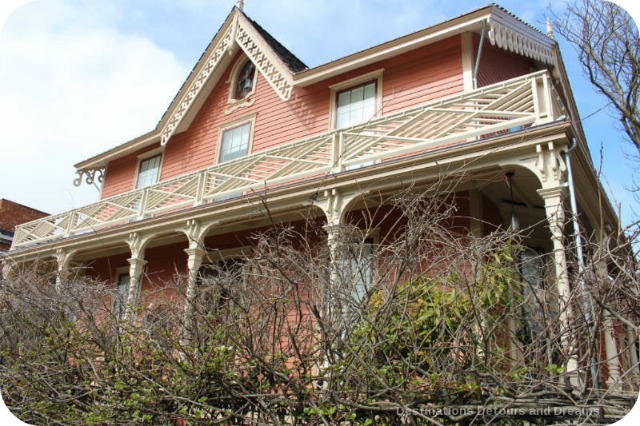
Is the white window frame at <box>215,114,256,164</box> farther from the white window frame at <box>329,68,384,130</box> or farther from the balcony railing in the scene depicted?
the white window frame at <box>329,68,384,130</box>

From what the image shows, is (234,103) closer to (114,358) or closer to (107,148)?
(107,148)

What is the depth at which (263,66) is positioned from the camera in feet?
41.9

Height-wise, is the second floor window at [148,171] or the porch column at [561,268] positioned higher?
the second floor window at [148,171]

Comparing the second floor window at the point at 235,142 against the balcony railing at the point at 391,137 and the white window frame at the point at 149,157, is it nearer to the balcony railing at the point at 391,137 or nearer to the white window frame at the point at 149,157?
the balcony railing at the point at 391,137

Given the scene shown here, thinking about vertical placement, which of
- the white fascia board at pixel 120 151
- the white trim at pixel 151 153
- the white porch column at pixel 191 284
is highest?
the white fascia board at pixel 120 151

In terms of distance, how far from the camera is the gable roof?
9.61m

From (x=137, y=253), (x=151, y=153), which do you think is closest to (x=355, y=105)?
(x=137, y=253)

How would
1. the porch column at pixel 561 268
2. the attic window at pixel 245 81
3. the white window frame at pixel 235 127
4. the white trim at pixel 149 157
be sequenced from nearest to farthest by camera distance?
the porch column at pixel 561 268
the white window frame at pixel 235 127
the attic window at pixel 245 81
the white trim at pixel 149 157

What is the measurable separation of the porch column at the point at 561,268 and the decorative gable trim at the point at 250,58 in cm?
755

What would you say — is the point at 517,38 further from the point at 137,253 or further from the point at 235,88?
the point at 137,253

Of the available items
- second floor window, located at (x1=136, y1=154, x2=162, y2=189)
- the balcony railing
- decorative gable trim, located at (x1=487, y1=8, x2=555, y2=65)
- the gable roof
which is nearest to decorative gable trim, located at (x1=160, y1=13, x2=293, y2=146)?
the gable roof

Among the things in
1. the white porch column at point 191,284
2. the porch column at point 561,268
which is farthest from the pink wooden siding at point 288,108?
the porch column at point 561,268

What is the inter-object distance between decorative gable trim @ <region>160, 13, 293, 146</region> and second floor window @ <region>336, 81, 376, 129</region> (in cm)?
138

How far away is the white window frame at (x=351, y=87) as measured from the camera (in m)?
11.3
